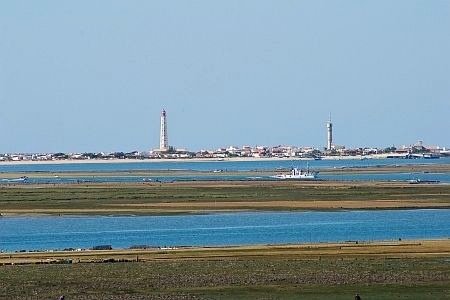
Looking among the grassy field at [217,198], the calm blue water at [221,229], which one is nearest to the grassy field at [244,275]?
the calm blue water at [221,229]

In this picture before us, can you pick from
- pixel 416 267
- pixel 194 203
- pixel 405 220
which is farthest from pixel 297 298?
pixel 194 203

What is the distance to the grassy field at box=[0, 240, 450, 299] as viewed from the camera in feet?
112

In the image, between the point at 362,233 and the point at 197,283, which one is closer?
the point at 197,283

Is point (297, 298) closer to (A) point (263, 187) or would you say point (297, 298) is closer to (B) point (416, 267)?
(B) point (416, 267)

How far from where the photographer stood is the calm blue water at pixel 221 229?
54.5 metres

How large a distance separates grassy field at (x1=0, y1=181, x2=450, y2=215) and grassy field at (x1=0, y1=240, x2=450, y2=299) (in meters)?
30.0

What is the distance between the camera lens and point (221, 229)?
6119 cm

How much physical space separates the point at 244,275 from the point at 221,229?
918 inches

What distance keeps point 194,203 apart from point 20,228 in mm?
19952

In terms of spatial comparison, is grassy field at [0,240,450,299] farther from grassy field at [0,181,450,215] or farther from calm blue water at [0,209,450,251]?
grassy field at [0,181,450,215]

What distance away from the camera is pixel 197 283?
3634 centimetres

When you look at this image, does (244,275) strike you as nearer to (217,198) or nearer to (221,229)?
(221,229)

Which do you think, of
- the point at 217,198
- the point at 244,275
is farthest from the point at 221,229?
the point at 217,198

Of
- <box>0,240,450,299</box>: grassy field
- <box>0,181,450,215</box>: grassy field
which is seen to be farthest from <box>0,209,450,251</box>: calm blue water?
<box>0,240,450,299</box>: grassy field
